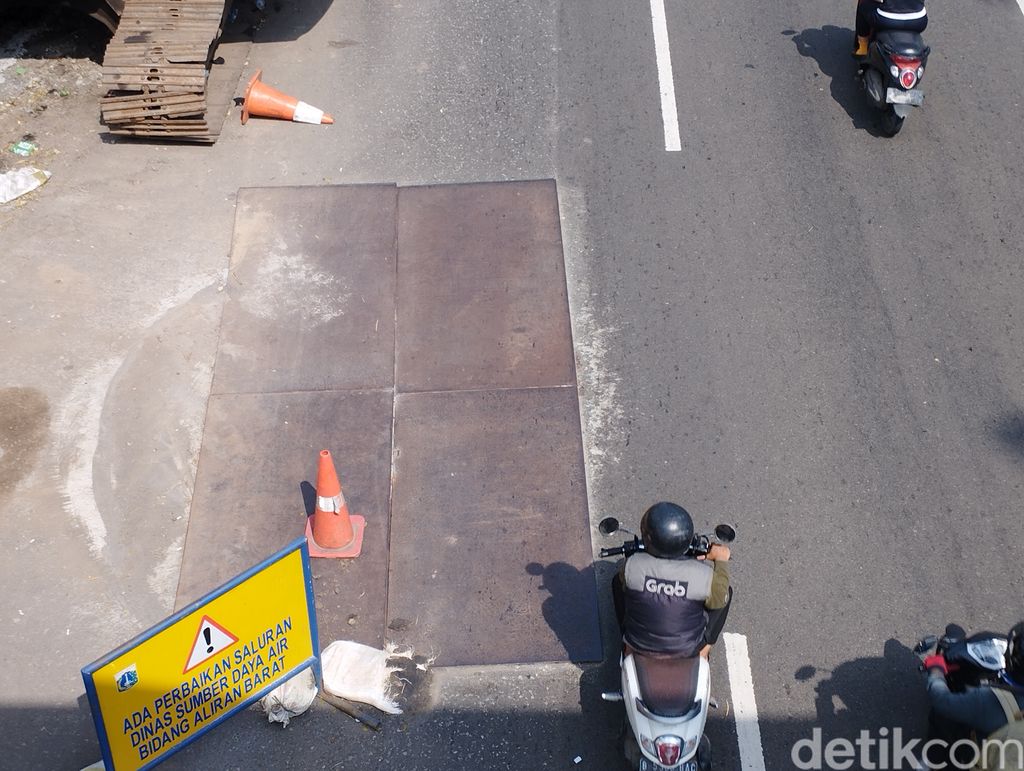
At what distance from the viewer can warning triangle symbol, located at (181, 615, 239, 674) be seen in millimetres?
5254

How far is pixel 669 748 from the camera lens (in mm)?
5371

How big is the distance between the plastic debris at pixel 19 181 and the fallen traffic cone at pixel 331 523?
184 inches

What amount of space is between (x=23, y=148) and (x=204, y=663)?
664 centimetres

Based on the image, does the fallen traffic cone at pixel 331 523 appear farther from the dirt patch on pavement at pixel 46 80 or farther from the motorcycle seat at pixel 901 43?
the motorcycle seat at pixel 901 43

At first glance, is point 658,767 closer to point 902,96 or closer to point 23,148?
point 902,96

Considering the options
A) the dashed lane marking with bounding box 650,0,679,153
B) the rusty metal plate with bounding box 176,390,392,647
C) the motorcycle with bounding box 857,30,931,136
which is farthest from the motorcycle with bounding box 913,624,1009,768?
the motorcycle with bounding box 857,30,931,136

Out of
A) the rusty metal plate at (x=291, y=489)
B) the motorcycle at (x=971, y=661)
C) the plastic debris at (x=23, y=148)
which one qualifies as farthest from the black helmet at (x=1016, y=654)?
the plastic debris at (x=23, y=148)

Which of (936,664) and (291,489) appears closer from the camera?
(936,664)

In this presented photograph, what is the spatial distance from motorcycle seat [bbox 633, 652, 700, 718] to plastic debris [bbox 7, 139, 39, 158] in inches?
303

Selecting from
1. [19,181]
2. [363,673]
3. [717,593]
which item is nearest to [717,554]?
[717,593]

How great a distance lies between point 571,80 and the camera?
36.1 feet

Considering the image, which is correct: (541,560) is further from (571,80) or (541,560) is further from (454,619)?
(571,80)

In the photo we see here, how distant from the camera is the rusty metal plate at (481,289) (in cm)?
823

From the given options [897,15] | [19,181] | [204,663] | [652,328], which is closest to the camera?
[204,663]
